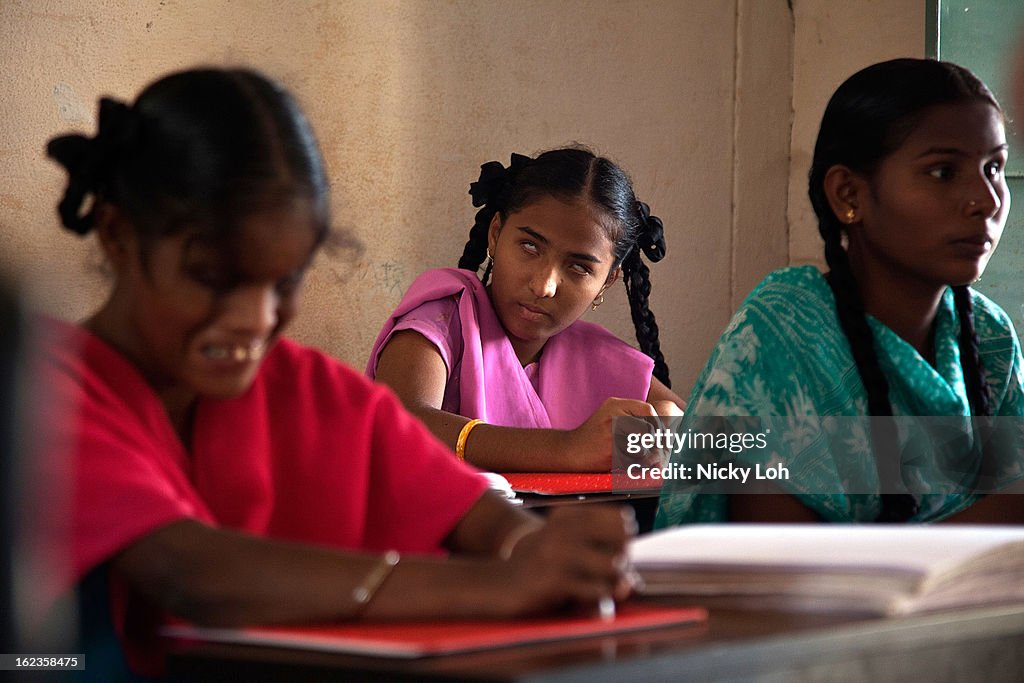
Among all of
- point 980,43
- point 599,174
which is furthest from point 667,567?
point 980,43

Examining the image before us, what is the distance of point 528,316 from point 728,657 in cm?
209

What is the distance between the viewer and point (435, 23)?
344cm

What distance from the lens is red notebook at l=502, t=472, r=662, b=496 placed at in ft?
6.84

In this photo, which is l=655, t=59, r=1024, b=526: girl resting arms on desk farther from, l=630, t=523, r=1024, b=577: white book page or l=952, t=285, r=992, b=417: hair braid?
l=630, t=523, r=1024, b=577: white book page

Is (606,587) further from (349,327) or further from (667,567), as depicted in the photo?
(349,327)

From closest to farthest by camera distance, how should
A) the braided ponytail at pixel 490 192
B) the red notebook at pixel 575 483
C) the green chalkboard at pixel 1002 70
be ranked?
1. the red notebook at pixel 575 483
2. the braided ponytail at pixel 490 192
3. the green chalkboard at pixel 1002 70

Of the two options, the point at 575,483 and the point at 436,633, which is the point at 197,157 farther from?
the point at 575,483

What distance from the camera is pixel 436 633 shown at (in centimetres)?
81

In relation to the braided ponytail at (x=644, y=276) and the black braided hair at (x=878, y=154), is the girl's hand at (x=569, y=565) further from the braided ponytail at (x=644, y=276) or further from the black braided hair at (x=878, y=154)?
the braided ponytail at (x=644, y=276)

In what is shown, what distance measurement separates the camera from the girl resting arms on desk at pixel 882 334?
1.74m

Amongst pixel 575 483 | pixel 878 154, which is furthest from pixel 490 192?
pixel 878 154

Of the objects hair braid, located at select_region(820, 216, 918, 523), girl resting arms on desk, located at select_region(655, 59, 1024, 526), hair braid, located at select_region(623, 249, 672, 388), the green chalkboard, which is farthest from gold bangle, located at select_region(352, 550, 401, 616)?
the green chalkboard

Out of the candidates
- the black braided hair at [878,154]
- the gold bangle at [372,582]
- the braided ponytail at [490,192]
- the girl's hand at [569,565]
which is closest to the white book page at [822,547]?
the girl's hand at [569,565]

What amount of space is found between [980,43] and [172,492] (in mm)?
3083
